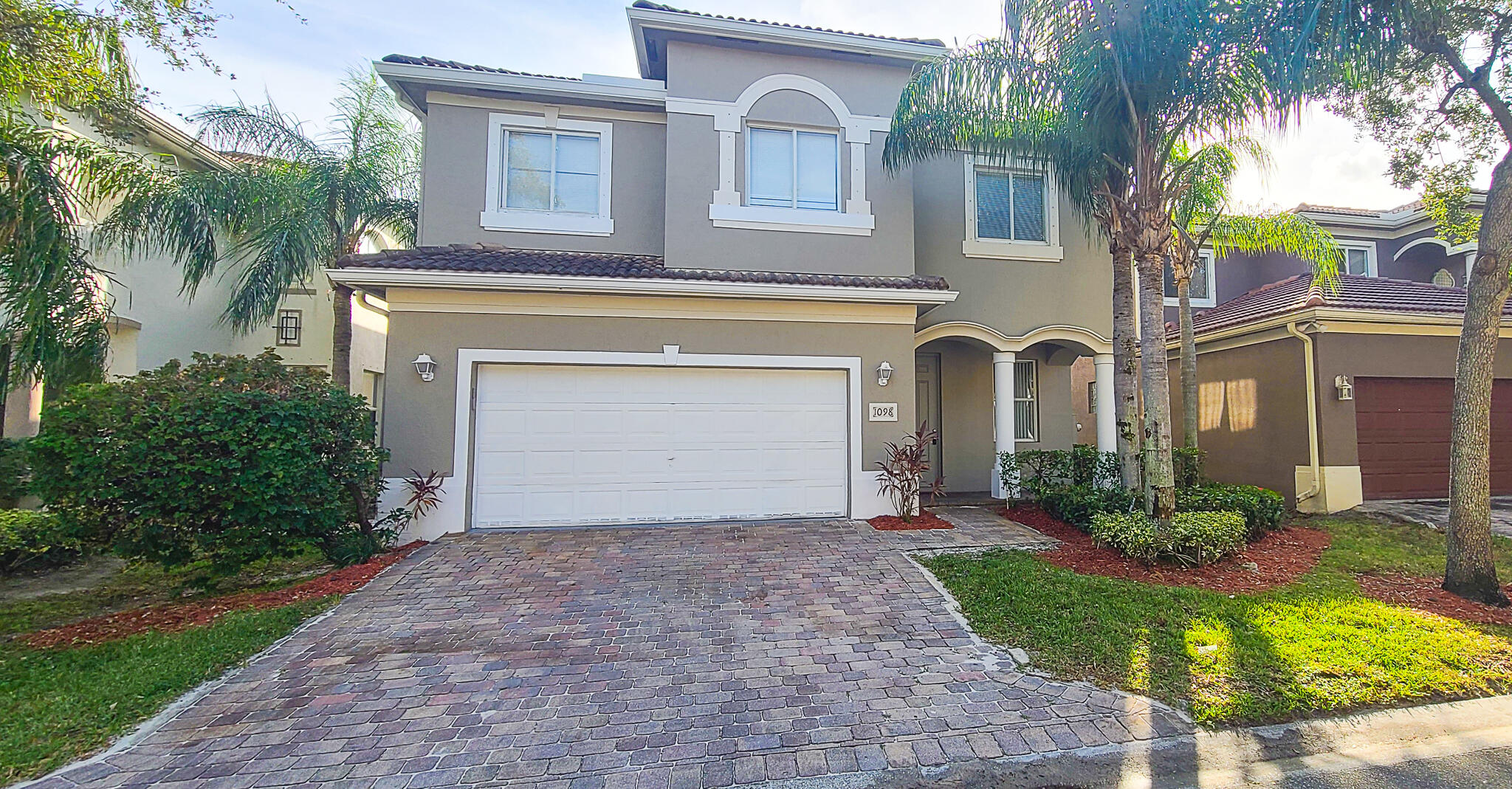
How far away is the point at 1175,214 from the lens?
984cm

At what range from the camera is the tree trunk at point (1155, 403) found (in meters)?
6.88

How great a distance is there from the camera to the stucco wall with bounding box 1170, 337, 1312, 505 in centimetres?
1048

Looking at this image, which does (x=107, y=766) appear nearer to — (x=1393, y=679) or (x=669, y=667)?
(x=669, y=667)

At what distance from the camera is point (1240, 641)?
4.59 metres

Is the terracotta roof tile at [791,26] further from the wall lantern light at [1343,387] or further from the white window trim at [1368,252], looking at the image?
the white window trim at [1368,252]

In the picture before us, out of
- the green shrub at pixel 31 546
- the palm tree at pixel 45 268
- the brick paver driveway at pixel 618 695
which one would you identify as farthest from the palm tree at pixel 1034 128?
the green shrub at pixel 31 546

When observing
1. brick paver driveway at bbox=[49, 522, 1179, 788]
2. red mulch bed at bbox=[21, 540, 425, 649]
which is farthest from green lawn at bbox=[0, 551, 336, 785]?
brick paver driveway at bbox=[49, 522, 1179, 788]

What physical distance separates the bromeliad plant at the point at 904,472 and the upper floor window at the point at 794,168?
394 cm

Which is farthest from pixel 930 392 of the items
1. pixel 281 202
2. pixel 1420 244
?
pixel 1420 244

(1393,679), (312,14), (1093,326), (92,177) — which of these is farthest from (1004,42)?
(92,177)

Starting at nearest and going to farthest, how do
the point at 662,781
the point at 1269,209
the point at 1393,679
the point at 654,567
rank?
the point at 662,781 < the point at 1393,679 < the point at 654,567 < the point at 1269,209

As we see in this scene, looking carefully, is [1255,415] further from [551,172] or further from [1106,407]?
[551,172]

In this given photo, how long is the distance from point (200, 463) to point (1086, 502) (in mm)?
10135

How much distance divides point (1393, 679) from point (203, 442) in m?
9.83
